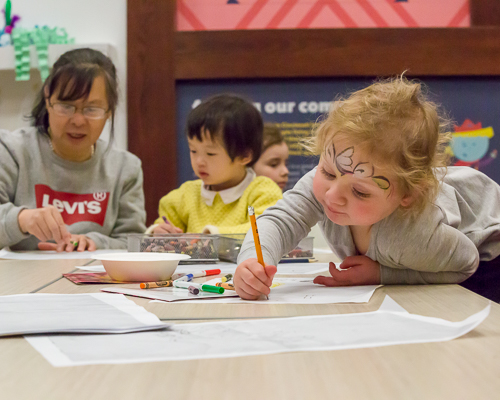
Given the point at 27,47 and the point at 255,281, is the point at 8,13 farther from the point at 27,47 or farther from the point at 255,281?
the point at 255,281

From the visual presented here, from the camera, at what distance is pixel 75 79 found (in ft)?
4.80

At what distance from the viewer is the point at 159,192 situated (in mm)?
2215

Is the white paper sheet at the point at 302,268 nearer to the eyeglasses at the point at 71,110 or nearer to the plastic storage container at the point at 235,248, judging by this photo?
the plastic storage container at the point at 235,248

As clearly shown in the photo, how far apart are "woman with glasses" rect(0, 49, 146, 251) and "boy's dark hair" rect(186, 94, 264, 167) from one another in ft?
0.94

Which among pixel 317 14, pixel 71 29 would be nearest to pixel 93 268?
pixel 71 29

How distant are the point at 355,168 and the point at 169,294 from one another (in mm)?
304

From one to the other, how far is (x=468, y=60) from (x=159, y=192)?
1470 mm

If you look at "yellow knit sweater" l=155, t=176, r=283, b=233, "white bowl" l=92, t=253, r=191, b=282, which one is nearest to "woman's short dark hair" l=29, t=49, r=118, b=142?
"yellow knit sweater" l=155, t=176, r=283, b=233

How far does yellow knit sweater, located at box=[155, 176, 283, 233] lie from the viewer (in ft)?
4.92

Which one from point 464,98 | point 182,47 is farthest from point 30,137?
point 464,98

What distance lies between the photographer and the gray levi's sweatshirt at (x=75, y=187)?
149 centimetres

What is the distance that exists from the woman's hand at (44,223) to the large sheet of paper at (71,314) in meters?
0.57

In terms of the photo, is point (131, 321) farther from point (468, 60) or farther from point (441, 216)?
point (468, 60)

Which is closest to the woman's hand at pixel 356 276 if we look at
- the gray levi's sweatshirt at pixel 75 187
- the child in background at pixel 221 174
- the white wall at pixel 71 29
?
the child in background at pixel 221 174
